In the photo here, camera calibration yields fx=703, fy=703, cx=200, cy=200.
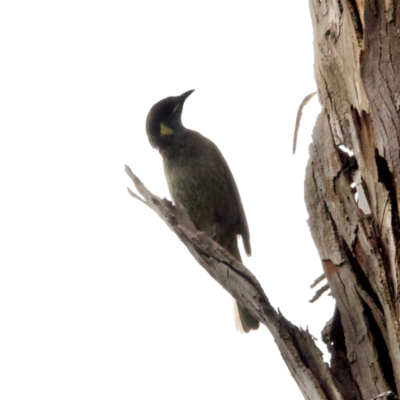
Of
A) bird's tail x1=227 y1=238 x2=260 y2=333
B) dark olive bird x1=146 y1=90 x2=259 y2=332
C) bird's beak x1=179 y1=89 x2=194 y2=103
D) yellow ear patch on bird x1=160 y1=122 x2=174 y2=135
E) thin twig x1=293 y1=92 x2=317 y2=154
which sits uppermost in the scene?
bird's beak x1=179 y1=89 x2=194 y2=103

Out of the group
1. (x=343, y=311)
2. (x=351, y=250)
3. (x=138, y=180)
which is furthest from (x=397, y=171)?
(x=138, y=180)

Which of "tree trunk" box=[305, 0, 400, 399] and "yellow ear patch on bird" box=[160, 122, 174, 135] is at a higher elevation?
"yellow ear patch on bird" box=[160, 122, 174, 135]

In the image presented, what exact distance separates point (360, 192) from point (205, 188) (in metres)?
3.42

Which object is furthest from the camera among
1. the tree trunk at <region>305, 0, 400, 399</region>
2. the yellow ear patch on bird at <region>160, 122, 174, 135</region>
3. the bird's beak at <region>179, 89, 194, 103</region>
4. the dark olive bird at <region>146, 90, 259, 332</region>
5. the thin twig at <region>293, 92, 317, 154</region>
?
the bird's beak at <region>179, 89, 194, 103</region>

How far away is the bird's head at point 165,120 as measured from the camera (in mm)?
6426

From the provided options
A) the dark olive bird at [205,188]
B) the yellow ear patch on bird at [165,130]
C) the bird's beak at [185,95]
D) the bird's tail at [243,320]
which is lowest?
the bird's tail at [243,320]

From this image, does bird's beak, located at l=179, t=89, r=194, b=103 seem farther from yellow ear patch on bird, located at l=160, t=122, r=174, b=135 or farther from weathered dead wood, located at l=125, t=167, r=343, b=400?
weathered dead wood, located at l=125, t=167, r=343, b=400

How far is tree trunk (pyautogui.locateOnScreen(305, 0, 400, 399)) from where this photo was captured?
2.41m

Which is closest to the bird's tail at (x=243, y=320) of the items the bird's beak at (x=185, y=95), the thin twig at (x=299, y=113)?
the bird's beak at (x=185, y=95)

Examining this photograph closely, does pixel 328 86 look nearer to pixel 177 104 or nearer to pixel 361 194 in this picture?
pixel 361 194

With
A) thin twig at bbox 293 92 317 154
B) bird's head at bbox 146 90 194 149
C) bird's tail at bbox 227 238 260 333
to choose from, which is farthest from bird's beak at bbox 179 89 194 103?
thin twig at bbox 293 92 317 154

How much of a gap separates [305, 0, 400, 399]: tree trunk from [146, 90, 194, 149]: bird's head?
3574 millimetres

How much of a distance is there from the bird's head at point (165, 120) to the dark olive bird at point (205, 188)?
0.05 meters

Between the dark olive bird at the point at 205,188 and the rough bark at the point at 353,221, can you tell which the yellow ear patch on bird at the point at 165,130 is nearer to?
the dark olive bird at the point at 205,188
